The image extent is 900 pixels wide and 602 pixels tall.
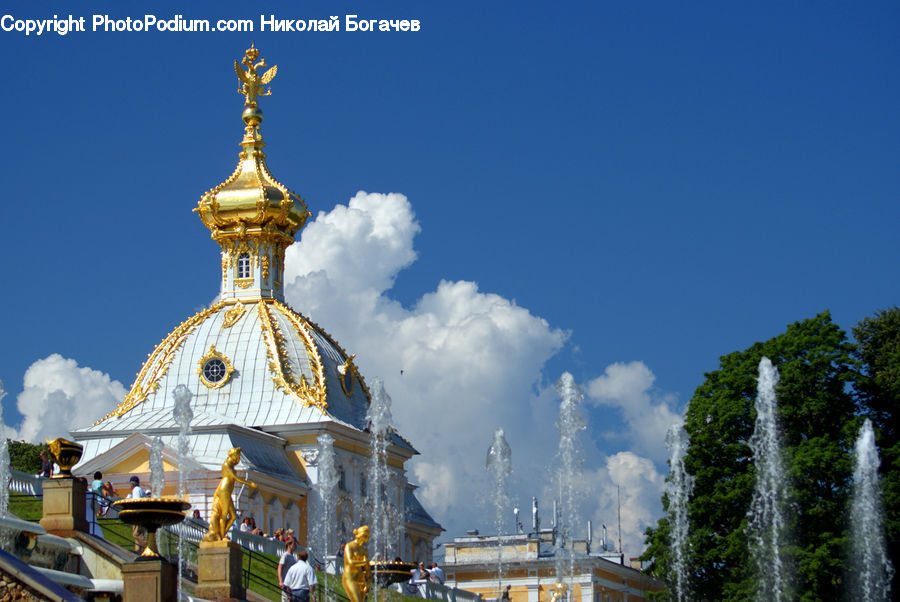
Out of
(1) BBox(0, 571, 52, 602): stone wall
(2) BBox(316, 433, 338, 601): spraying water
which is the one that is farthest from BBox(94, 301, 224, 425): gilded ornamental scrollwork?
(1) BBox(0, 571, 52, 602): stone wall

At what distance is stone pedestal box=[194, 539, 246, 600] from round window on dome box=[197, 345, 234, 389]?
1324 inches

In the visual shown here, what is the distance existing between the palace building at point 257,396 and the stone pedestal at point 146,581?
89.0 feet

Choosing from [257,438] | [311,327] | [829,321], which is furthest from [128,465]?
[829,321]

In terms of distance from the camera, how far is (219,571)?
27.8 meters

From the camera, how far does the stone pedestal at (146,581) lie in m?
24.2

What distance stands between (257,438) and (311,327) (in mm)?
7335

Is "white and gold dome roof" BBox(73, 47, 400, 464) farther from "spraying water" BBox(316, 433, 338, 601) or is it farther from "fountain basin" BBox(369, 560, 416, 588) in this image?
"fountain basin" BBox(369, 560, 416, 588)

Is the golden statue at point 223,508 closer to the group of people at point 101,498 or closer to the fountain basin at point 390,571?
the group of people at point 101,498

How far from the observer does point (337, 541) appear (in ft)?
193

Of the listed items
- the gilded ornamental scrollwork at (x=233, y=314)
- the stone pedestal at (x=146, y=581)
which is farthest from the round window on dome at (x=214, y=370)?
the stone pedestal at (x=146, y=581)

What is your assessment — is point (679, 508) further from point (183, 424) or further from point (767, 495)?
point (183, 424)

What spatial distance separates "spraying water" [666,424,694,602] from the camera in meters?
44.8

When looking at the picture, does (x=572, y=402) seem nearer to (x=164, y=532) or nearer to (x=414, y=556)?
(x=164, y=532)

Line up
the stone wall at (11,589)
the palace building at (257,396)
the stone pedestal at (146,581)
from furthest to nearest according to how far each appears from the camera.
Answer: the palace building at (257,396), the stone pedestal at (146,581), the stone wall at (11,589)
